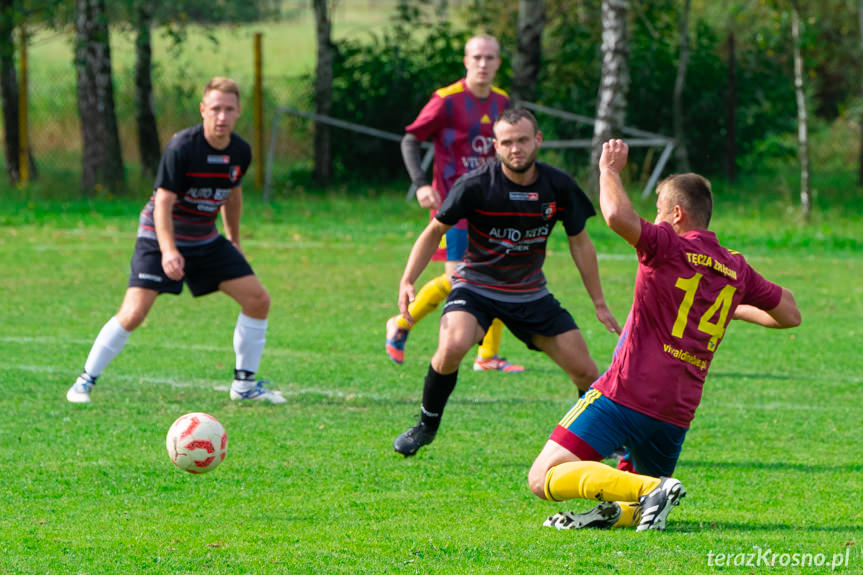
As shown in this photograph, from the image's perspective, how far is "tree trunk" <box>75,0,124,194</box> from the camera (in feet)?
63.2

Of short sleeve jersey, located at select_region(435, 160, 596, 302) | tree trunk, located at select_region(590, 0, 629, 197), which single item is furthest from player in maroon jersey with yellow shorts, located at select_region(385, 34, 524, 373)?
tree trunk, located at select_region(590, 0, 629, 197)

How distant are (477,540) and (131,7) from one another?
16980mm

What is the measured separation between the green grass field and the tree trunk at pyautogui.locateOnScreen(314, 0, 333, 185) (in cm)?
1048

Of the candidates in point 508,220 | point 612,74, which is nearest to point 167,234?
point 508,220

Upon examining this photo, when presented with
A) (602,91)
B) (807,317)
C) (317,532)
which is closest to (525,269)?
(317,532)

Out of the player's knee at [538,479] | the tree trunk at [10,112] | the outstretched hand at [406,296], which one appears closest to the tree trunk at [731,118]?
the tree trunk at [10,112]

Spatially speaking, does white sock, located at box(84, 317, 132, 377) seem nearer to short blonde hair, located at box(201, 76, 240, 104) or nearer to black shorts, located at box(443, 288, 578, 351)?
short blonde hair, located at box(201, 76, 240, 104)

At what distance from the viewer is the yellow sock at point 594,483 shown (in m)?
4.73

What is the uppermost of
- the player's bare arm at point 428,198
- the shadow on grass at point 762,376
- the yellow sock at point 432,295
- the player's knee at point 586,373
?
the player's bare arm at point 428,198

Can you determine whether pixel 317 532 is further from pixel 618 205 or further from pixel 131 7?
pixel 131 7

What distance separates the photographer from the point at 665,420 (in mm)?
4840

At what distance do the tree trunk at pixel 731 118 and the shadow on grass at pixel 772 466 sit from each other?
16924 mm

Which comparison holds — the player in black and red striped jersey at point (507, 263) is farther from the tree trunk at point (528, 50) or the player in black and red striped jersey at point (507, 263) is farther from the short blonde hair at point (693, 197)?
the tree trunk at point (528, 50)

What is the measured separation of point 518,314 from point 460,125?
2848 millimetres
